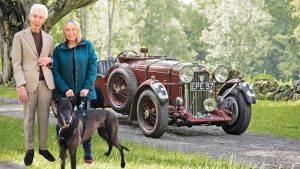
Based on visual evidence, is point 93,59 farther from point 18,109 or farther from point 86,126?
point 18,109

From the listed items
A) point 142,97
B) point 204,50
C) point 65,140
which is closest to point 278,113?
point 142,97

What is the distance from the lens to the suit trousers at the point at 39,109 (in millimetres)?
6051

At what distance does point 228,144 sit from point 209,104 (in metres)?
1.02

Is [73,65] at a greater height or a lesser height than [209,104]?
greater

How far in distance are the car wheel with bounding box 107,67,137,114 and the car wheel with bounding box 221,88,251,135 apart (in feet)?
5.62

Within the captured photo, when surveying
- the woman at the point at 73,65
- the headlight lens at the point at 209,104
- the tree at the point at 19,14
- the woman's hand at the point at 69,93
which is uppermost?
the tree at the point at 19,14

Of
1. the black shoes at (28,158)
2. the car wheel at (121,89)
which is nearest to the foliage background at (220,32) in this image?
the car wheel at (121,89)

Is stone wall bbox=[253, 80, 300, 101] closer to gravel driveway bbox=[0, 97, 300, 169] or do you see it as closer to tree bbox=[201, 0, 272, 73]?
gravel driveway bbox=[0, 97, 300, 169]

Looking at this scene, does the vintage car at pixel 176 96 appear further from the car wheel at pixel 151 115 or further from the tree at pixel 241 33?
the tree at pixel 241 33

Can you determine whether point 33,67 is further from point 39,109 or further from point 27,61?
point 39,109

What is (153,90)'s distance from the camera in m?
10.0

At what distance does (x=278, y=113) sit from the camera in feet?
48.8

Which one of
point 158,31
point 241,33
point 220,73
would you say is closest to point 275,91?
point 220,73

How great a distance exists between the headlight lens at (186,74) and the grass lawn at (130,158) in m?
1.90
